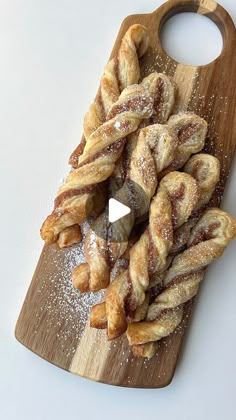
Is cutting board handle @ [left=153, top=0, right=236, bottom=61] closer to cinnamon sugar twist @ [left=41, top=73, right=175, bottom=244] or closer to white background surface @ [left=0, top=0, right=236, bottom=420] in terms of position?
white background surface @ [left=0, top=0, right=236, bottom=420]

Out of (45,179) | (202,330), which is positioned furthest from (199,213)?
(45,179)

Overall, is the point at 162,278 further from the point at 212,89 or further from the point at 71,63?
the point at 71,63

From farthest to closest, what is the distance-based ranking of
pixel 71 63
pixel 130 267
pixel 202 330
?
pixel 71 63, pixel 202 330, pixel 130 267

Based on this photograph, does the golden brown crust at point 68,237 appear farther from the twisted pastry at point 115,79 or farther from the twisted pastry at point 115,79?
the twisted pastry at point 115,79

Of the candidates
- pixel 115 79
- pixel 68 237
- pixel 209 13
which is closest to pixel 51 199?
pixel 68 237

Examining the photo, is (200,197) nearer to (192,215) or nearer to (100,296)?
(192,215)

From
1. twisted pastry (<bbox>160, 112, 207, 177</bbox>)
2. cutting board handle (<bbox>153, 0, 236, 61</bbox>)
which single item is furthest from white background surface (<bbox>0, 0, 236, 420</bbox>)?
twisted pastry (<bbox>160, 112, 207, 177</bbox>)
